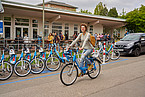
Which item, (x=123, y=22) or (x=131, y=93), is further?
(x=123, y=22)

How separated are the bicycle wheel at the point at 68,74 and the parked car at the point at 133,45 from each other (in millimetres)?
7602

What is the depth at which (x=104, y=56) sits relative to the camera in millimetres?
10133

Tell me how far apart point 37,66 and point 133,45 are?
7.68 m

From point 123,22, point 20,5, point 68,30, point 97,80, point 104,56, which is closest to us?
point 97,80

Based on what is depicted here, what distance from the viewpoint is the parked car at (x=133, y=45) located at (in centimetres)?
1223

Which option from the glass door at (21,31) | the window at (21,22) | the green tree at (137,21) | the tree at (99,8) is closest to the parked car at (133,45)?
the glass door at (21,31)

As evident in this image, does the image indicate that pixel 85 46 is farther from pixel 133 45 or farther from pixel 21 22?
pixel 21 22

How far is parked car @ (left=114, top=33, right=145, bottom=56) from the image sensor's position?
12234mm

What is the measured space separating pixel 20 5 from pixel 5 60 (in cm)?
1138

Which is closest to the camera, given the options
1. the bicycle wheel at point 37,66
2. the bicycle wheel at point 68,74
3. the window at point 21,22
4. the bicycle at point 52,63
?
the bicycle wheel at point 68,74

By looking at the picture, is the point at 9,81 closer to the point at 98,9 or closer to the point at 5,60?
the point at 5,60

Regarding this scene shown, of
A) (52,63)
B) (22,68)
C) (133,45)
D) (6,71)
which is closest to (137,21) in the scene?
(133,45)

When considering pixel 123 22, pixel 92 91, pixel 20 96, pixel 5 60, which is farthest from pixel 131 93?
pixel 123 22

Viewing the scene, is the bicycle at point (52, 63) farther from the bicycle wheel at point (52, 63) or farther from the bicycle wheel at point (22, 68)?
the bicycle wheel at point (22, 68)
